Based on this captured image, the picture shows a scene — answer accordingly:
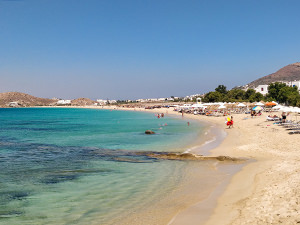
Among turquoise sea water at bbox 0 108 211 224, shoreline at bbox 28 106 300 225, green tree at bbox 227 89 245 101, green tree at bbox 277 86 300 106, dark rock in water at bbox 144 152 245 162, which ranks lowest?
turquoise sea water at bbox 0 108 211 224

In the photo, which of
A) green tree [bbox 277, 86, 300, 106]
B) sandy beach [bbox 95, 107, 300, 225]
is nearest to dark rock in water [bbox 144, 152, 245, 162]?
sandy beach [bbox 95, 107, 300, 225]

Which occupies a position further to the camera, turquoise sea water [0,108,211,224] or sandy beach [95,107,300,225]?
turquoise sea water [0,108,211,224]

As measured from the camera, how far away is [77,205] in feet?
26.0

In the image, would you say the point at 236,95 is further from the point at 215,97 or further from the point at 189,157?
the point at 189,157

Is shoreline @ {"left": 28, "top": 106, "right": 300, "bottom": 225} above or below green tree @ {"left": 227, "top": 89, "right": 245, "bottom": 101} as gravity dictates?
below

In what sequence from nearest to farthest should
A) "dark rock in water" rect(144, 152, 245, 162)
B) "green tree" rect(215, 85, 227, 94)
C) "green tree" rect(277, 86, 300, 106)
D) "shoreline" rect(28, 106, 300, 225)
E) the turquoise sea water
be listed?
1. "shoreline" rect(28, 106, 300, 225)
2. the turquoise sea water
3. "dark rock in water" rect(144, 152, 245, 162)
4. "green tree" rect(277, 86, 300, 106)
5. "green tree" rect(215, 85, 227, 94)

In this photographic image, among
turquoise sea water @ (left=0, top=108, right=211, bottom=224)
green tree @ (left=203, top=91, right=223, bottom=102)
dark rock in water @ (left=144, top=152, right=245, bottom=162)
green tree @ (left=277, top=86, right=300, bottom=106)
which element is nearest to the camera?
turquoise sea water @ (left=0, top=108, right=211, bottom=224)

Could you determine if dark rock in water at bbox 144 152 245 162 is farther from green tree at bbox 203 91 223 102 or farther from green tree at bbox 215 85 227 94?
green tree at bbox 215 85 227 94

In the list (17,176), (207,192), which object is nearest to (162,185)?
(207,192)

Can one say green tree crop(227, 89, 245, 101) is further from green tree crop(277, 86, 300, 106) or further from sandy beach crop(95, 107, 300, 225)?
sandy beach crop(95, 107, 300, 225)

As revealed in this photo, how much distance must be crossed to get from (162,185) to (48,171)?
18.3 feet

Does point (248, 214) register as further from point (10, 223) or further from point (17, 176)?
point (17, 176)

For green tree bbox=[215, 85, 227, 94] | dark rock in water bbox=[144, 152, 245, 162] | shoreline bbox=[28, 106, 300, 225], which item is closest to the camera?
shoreline bbox=[28, 106, 300, 225]

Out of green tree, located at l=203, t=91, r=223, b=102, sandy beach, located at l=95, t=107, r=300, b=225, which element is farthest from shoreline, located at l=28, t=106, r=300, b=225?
green tree, located at l=203, t=91, r=223, b=102
